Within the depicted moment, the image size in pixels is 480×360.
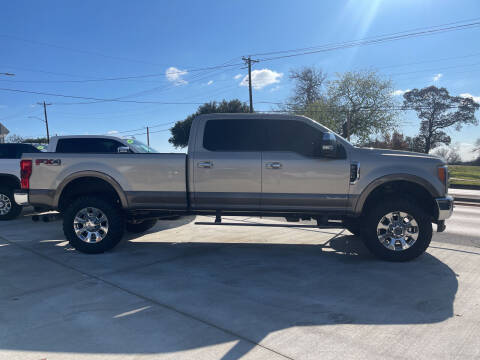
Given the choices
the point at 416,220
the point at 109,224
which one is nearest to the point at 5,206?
the point at 109,224

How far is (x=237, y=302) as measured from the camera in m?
3.77

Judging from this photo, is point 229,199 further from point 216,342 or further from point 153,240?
point 216,342

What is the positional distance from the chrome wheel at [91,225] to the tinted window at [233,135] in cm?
202

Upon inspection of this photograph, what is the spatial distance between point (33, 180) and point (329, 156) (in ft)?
15.2

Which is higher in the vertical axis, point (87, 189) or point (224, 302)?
point (87, 189)

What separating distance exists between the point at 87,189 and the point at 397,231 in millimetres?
4811

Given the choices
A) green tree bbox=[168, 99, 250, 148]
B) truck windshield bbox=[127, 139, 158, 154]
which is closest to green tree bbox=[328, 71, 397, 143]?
green tree bbox=[168, 99, 250, 148]

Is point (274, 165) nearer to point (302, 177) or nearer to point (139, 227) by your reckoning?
point (302, 177)

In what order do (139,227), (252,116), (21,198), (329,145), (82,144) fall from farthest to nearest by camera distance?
(21,198)
(82,144)
(139,227)
(252,116)
(329,145)

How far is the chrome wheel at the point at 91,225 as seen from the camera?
18.5 feet

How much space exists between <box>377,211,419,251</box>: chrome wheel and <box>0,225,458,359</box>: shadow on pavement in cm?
29

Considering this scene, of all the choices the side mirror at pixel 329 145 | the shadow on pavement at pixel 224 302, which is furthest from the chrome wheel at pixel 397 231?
the side mirror at pixel 329 145

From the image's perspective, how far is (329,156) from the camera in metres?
5.23

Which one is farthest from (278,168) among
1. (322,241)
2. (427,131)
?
(427,131)
